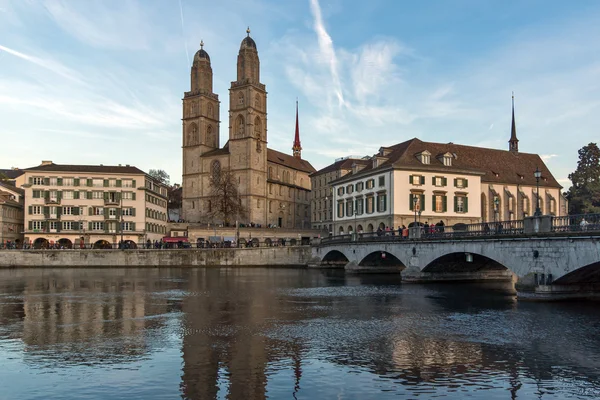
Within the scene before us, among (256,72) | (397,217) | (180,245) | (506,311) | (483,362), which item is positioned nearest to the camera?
(483,362)

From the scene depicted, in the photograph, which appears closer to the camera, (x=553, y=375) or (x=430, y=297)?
(x=553, y=375)

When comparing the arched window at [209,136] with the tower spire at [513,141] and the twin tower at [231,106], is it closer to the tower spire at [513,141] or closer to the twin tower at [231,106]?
the twin tower at [231,106]

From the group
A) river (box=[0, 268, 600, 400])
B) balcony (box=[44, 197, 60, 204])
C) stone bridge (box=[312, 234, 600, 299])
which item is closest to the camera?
river (box=[0, 268, 600, 400])

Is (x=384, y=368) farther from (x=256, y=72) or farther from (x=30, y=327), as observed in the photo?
(x=256, y=72)

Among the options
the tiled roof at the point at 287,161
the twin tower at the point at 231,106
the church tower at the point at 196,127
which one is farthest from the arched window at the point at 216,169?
the tiled roof at the point at 287,161

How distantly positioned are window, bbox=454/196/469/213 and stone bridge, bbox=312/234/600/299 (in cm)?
1879

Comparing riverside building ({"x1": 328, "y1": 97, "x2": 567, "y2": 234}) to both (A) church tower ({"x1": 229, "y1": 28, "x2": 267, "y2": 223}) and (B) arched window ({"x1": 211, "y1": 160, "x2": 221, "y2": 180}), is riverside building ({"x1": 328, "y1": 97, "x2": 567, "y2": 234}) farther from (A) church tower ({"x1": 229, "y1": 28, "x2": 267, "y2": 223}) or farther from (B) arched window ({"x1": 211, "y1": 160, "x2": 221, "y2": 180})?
(B) arched window ({"x1": 211, "y1": 160, "x2": 221, "y2": 180})

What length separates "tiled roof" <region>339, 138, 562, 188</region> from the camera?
228 ft

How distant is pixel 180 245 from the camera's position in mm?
79250

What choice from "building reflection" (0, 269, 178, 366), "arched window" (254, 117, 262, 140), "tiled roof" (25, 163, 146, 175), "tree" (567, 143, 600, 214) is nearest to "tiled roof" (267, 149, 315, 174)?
"arched window" (254, 117, 262, 140)

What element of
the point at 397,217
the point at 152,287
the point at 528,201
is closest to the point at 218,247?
the point at 397,217

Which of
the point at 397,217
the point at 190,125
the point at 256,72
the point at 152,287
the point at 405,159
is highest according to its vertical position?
the point at 256,72

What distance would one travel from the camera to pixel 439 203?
6950 cm

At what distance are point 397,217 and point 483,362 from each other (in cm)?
5086
